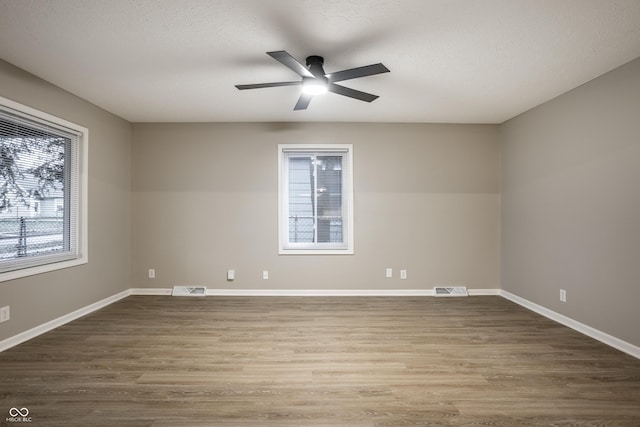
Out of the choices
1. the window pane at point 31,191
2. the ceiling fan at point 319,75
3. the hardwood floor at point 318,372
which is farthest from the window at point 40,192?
the ceiling fan at point 319,75

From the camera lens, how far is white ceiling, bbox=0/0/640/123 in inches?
78.5

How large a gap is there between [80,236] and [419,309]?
416cm

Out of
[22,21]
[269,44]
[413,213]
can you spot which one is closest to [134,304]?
[22,21]

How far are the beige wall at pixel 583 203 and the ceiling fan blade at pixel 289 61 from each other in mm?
2776

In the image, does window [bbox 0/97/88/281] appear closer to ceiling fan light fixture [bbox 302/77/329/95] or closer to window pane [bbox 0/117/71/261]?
window pane [bbox 0/117/71/261]

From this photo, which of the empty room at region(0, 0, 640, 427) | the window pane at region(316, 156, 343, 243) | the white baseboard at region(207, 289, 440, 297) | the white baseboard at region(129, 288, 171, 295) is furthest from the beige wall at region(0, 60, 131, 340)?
the window pane at region(316, 156, 343, 243)

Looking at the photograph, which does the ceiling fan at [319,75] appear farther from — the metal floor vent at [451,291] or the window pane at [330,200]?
the metal floor vent at [451,291]

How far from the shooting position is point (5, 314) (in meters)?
2.68

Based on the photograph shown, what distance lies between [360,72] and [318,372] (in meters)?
2.32

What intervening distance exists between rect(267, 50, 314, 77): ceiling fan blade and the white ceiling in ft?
0.59

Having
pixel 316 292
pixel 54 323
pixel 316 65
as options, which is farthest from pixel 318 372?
pixel 54 323

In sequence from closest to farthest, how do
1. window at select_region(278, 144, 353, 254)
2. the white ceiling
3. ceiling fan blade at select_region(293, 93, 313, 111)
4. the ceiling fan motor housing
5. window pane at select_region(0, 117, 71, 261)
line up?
1. the white ceiling
2. the ceiling fan motor housing
3. window pane at select_region(0, 117, 71, 261)
4. ceiling fan blade at select_region(293, 93, 313, 111)
5. window at select_region(278, 144, 353, 254)

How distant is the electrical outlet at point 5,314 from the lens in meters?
2.64

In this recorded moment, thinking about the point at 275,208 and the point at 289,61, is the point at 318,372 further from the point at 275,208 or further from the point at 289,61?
the point at 275,208
